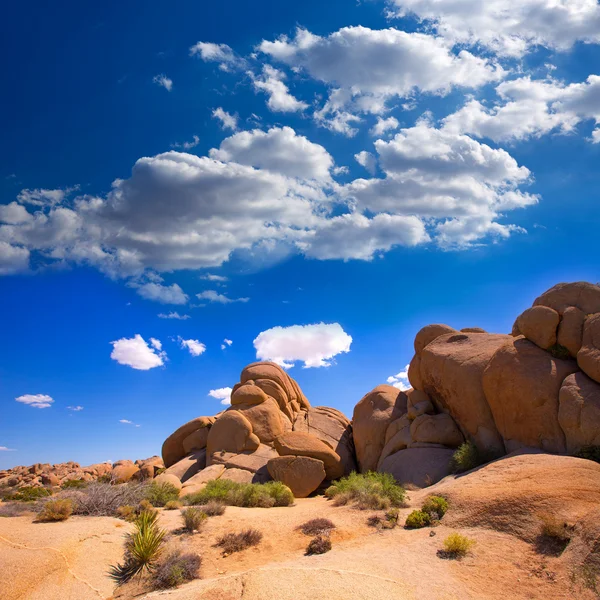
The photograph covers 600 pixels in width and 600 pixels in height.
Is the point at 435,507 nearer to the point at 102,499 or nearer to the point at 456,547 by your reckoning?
the point at 456,547

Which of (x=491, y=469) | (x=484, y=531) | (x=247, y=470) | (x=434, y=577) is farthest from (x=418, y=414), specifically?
(x=434, y=577)

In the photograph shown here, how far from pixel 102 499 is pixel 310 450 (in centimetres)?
1212

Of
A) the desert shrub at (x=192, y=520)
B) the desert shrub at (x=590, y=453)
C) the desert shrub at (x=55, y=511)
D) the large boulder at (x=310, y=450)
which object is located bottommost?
the desert shrub at (x=192, y=520)

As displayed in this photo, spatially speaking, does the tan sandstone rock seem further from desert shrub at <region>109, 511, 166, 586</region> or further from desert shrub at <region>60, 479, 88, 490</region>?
desert shrub at <region>60, 479, 88, 490</region>

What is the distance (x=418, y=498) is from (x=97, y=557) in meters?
11.2

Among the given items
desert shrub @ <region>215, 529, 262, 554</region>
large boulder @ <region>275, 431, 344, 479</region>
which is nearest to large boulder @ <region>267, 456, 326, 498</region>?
large boulder @ <region>275, 431, 344, 479</region>

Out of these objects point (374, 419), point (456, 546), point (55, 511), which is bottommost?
point (456, 546)

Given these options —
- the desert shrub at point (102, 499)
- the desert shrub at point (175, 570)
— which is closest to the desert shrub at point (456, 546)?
the desert shrub at point (175, 570)

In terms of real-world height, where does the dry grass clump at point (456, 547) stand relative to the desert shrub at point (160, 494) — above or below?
below

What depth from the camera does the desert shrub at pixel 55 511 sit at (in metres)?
15.7

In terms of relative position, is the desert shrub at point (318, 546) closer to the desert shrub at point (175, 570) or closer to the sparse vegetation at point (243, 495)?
the desert shrub at point (175, 570)

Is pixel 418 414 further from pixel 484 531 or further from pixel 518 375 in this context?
pixel 484 531

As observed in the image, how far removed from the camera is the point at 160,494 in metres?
20.2

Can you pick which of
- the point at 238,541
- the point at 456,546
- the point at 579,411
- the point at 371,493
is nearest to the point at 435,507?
the point at 456,546
